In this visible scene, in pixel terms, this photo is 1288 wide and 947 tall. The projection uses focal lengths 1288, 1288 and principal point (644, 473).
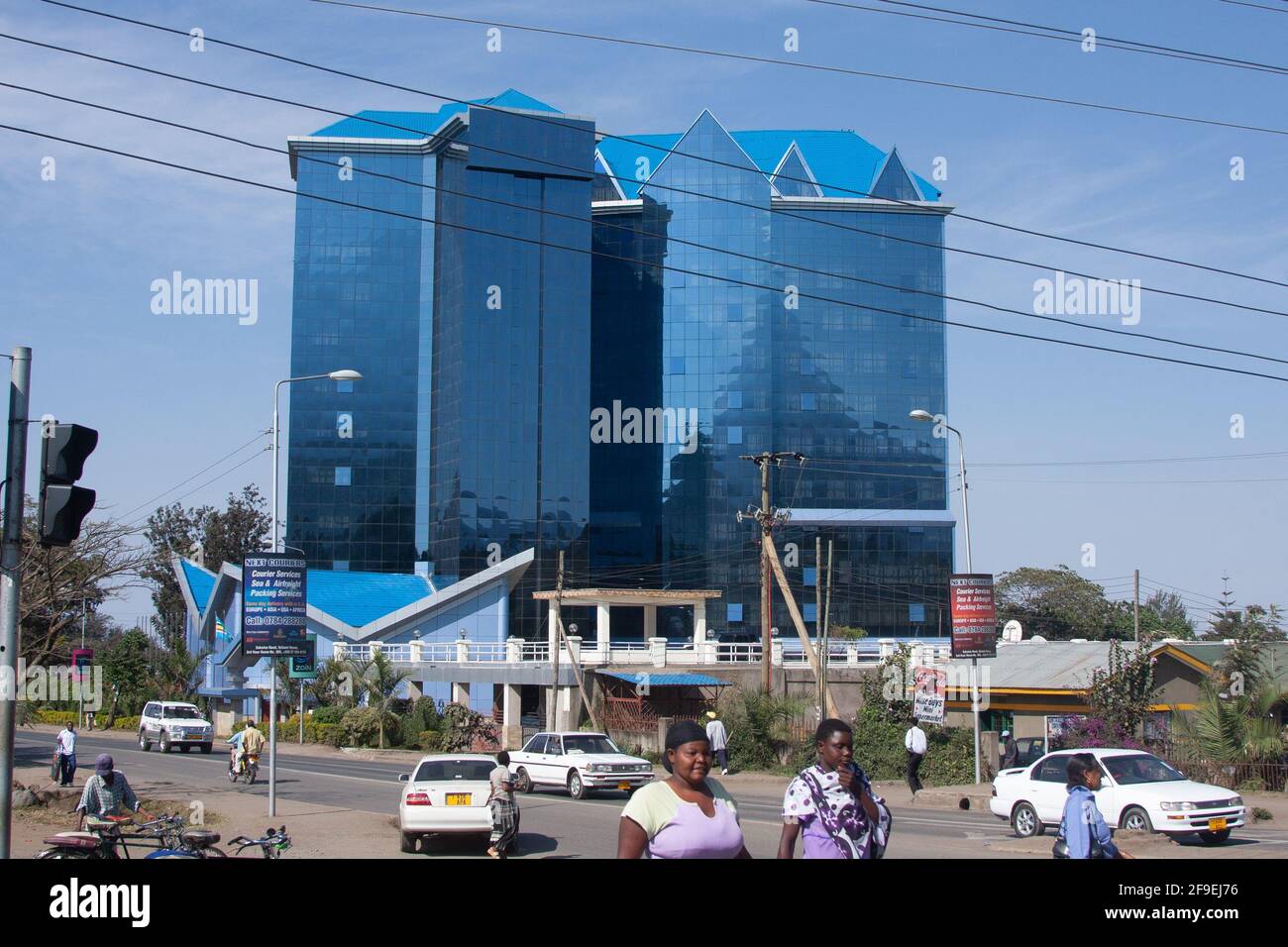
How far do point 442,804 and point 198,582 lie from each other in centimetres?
6494

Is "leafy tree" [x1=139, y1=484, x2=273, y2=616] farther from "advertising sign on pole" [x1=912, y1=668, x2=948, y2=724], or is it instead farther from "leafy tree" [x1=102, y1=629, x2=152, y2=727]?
"advertising sign on pole" [x1=912, y1=668, x2=948, y2=724]

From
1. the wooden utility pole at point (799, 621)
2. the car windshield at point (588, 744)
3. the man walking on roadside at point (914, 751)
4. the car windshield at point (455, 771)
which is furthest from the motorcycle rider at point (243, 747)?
the wooden utility pole at point (799, 621)

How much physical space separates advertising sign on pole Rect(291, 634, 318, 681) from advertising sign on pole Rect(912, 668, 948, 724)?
15726 mm

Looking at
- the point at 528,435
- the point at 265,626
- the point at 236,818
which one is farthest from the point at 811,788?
the point at 528,435

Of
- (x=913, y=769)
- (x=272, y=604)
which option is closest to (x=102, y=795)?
(x=272, y=604)

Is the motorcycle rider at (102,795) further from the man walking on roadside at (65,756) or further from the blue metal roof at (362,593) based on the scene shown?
the blue metal roof at (362,593)

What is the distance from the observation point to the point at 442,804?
18.5m

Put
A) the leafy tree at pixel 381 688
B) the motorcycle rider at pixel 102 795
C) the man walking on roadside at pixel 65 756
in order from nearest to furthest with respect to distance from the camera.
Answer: the motorcycle rider at pixel 102 795
the man walking on roadside at pixel 65 756
the leafy tree at pixel 381 688

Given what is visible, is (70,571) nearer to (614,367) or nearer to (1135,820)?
(1135,820)

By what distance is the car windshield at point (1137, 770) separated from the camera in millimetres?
18719

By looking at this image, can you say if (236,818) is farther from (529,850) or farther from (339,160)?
(339,160)

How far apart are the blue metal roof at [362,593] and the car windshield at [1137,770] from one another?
56.3 meters

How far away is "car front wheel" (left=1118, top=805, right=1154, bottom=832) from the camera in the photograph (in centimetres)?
1797

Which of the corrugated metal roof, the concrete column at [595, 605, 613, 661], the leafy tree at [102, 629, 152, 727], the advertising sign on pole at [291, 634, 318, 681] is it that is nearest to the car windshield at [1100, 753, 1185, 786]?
the corrugated metal roof
